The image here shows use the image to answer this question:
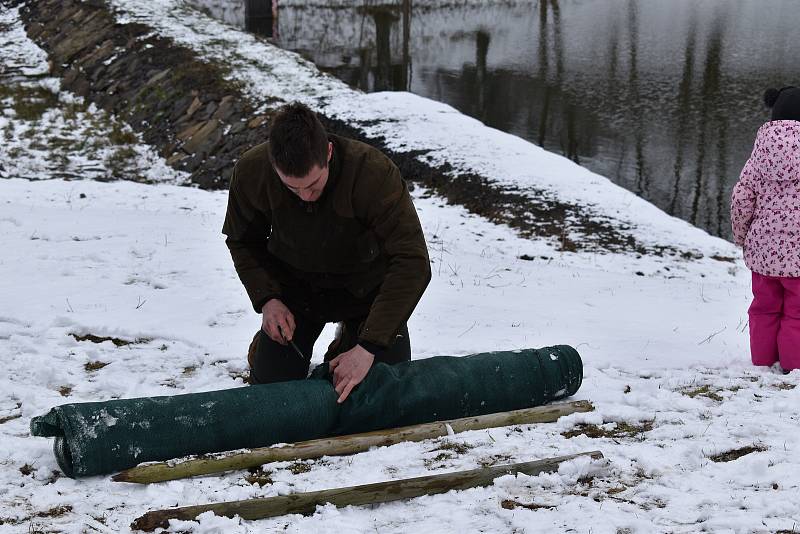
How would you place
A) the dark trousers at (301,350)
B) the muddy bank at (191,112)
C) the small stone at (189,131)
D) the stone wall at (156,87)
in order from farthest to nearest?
1. the small stone at (189,131)
2. the stone wall at (156,87)
3. the muddy bank at (191,112)
4. the dark trousers at (301,350)

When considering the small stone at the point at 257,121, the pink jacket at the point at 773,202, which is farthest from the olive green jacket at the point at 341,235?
the small stone at the point at 257,121

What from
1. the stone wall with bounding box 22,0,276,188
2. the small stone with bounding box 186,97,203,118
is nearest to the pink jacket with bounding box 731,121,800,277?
the stone wall with bounding box 22,0,276,188

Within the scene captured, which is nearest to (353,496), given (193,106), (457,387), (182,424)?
(182,424)

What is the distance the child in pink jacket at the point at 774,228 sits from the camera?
17.3 ft

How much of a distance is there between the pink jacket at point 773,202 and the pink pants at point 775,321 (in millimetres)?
131

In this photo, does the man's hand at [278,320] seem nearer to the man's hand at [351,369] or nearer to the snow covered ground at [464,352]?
the man's hand at [351,369]

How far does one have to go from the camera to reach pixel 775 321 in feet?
18.2

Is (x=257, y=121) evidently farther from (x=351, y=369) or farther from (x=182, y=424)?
(x=182, y=424)

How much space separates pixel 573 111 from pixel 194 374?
14.9 meters

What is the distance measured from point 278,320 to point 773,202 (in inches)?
124

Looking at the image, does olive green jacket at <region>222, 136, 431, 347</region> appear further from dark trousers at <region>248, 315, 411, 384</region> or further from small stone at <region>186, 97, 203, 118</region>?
small stone at <region>186, 97, 203, 118</region>

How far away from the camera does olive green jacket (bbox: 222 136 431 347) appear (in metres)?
4.16

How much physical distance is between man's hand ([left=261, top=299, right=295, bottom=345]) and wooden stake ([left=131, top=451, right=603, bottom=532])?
1.17m

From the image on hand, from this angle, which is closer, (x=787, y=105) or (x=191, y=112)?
(x=787, y=105)
